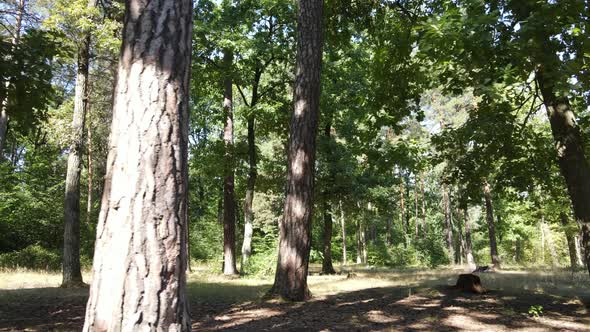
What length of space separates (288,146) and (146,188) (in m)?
8.54

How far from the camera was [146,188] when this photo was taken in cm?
255

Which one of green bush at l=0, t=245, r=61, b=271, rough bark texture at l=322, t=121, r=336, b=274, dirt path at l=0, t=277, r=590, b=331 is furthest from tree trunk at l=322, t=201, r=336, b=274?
green bush at l=0, t=245, r=61, b=271

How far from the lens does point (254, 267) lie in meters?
18.5

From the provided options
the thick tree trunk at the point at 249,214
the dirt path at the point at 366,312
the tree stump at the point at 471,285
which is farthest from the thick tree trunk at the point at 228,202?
the tree stump at the point at 471,285

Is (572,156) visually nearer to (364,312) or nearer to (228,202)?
(364,312)

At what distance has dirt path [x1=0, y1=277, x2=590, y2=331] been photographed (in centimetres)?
631

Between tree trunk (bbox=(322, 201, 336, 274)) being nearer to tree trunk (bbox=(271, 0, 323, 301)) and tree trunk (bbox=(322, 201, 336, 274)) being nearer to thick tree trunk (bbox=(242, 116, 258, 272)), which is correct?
thick tree trunk (bbox=(242, 116, 258, 272))

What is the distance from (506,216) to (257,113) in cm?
3477

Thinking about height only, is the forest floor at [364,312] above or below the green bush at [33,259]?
below

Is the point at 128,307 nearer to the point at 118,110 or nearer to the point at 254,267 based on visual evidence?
the point at 118,110

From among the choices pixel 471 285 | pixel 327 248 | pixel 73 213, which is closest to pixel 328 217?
pixel 327 248

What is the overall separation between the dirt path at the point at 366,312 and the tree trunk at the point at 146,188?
3.96 metres

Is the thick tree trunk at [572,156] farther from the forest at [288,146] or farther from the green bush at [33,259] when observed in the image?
the green bush at [33,259]

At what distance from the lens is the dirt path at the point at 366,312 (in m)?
6.31
